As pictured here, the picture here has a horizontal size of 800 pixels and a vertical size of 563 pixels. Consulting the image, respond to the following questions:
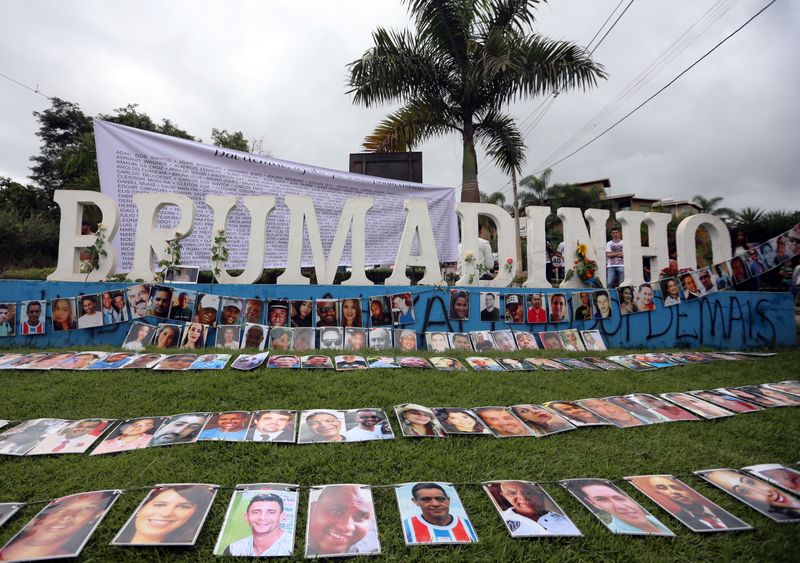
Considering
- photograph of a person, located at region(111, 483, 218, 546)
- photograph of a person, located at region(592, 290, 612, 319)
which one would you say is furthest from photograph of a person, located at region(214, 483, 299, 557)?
photograph of a person, located at region(592, 290, 612, 319)

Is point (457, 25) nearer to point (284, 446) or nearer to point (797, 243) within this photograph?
point (797, 243)

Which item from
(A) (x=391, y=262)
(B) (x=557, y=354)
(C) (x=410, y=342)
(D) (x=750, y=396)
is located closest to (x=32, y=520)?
(C) (x=410, y=342)

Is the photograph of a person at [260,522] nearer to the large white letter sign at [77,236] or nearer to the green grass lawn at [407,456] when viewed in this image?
the green grass lawn at [407,456]

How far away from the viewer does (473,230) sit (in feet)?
19.6

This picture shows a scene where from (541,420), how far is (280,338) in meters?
3.07

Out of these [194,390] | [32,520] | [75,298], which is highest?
[75,298]

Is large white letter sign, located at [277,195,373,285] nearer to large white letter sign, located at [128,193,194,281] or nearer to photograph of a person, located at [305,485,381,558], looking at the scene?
large white letter sign, located at [128,193,194,281]

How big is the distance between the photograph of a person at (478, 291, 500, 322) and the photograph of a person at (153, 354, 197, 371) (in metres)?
3.60

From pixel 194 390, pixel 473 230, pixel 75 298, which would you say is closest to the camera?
pixel 194 390

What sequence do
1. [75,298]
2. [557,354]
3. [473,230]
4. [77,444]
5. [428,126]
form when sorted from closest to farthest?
[77,444], [75,298], [557,354], [473,230], [428,126]

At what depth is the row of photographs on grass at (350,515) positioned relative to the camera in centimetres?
167

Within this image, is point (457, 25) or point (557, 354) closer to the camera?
point (557, 354)

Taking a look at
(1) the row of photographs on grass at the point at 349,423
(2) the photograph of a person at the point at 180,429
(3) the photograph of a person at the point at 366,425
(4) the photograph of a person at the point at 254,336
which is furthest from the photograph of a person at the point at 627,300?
(2) the photograph of a person at the point at 180,429

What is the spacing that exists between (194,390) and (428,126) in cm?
763
